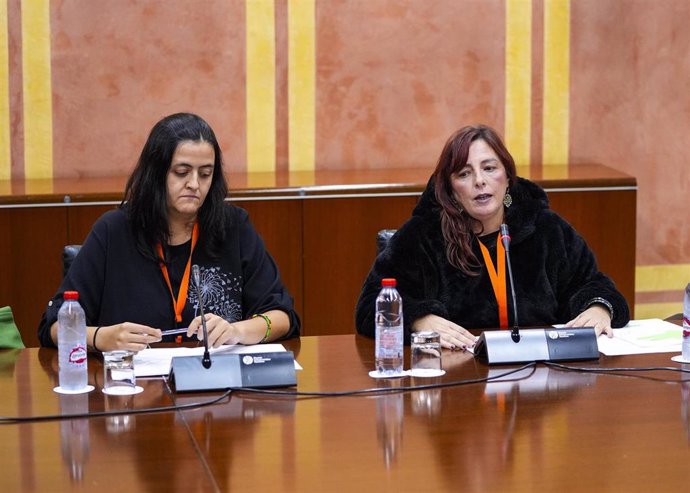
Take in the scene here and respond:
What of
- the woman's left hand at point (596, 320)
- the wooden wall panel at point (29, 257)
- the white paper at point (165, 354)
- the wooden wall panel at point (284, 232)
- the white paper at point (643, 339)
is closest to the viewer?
the white paper at point (165, 354)

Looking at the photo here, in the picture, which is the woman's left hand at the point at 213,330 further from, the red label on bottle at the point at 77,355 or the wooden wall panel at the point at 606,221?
the wooden wall panel at the point at 606,221

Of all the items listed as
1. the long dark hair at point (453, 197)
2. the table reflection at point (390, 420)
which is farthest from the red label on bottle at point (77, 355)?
the long dark hair at point (453, 197)

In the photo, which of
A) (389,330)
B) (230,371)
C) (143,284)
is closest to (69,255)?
(143,284)

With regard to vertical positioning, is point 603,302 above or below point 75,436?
above

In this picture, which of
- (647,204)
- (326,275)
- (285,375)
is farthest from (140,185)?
(647,204)

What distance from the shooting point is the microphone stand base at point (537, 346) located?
10.6 feet

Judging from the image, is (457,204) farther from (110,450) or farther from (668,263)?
(668,263)

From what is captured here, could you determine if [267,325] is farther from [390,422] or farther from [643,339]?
[643,339]

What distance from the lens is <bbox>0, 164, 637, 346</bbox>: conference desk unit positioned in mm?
5273

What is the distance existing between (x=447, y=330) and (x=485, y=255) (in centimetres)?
37

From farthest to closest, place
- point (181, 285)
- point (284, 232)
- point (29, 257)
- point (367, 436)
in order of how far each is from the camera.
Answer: point (284, 232) → point (29, 257) → point (181, 285) → point (367, 436)

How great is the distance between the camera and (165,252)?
11.8ft

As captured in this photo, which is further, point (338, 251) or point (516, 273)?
point (338, 251)

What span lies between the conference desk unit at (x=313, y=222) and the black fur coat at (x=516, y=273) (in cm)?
171
